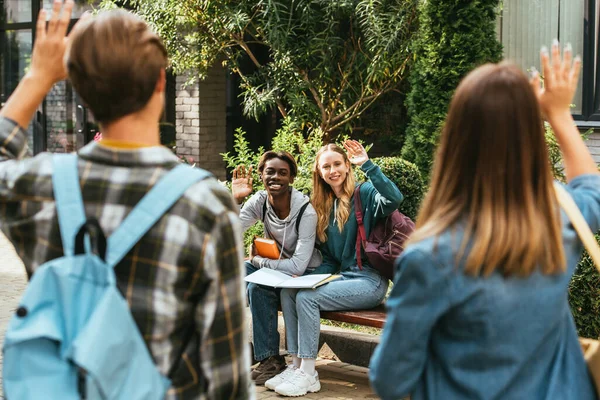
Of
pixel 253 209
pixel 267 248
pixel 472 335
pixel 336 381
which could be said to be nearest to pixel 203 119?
pixel 253 209

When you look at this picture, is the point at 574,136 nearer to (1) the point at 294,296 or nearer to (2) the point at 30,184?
(2) the point at 30,184

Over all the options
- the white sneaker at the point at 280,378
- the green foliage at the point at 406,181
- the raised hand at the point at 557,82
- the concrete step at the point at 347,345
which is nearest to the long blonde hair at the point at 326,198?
the concrete step at the point at 347,345

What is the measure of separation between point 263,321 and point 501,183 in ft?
13.3

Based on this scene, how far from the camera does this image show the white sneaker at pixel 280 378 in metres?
5.80

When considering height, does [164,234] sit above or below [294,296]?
above

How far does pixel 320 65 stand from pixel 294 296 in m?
5.30

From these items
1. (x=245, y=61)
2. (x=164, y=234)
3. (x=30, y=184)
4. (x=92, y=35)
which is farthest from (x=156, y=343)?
(x=245, y=61)

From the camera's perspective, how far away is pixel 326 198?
6172mm

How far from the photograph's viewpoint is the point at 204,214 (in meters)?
2.02

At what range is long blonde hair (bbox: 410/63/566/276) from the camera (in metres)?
2.04

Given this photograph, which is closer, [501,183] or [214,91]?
[501,183]

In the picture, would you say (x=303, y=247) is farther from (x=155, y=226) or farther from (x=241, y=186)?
(x=155, y=226)

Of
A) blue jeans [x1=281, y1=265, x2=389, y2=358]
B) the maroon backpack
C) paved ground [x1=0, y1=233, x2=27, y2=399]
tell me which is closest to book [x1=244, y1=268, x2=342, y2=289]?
blue jeans [x1=281, y1=265, x2=389, y2=358]

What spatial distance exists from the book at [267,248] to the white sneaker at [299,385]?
804 mm
